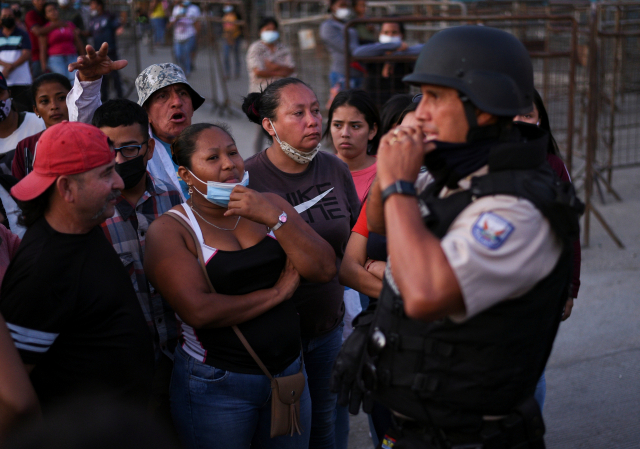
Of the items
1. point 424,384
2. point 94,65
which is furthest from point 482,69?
point 94,65

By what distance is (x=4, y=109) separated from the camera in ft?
12.7

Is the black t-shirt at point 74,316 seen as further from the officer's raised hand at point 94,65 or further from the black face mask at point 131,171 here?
the officer's raised hand at point 94,65

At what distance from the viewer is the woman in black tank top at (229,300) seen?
2.41m

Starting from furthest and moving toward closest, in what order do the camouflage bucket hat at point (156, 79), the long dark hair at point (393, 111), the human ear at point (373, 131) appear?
1. the human ear at point (373, 131)
2. the long dark hair at point (393, 111)
3. the camouflage bucket hat at point (156, 79)

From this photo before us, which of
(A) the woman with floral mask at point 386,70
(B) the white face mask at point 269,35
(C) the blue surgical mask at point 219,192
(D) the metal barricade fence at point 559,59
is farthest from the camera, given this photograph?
(B) the white face mask at point 269,35

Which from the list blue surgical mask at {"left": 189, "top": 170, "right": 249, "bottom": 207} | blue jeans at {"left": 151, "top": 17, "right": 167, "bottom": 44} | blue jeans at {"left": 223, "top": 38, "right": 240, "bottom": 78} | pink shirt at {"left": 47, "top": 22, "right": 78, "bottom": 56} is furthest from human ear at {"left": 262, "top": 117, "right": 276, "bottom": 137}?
blue jeans at {"left": 151, "top": 17, "right": 167, "bottom": 44}

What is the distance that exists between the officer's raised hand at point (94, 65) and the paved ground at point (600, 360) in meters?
2.61

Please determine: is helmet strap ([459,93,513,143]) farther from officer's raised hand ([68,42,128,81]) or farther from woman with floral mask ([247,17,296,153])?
woman with floral mask ([247,17,296,153])

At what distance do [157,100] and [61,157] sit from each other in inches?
61.9

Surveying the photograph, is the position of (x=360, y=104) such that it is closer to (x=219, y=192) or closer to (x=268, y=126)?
(x=268, y=126)

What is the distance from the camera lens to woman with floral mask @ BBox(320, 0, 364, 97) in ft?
26.7

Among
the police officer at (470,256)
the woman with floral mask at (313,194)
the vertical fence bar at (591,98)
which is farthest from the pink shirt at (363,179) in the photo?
the vertical fence bar at (591,98)

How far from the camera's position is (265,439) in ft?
8.58

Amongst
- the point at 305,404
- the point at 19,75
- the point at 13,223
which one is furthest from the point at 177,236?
the point at 19,75
